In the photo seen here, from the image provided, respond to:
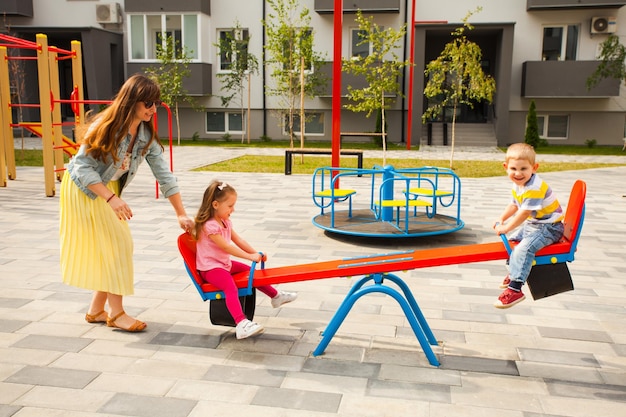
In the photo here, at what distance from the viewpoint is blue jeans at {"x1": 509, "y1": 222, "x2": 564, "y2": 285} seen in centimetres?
387

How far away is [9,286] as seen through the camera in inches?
219

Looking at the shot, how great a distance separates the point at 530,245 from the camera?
12.7 feet

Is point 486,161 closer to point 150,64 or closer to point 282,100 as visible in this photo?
point 282,100

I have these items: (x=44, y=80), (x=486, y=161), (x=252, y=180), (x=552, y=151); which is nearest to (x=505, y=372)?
(x=44, y=80)

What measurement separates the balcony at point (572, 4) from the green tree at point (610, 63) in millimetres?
1215

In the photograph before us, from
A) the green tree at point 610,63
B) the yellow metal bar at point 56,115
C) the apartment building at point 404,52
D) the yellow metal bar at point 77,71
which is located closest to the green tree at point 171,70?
the apartment building at point 404,52

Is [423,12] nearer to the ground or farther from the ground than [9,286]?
farther from the ground

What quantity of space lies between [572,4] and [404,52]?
6.61m

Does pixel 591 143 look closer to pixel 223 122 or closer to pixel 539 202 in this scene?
pixel 223 122

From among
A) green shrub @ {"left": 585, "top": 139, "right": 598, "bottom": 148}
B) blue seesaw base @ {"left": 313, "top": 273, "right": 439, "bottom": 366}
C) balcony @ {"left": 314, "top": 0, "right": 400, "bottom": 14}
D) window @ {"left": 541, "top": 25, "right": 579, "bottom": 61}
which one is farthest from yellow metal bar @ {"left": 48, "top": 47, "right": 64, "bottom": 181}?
green shrub @ {"left": 585, "top": 139, "right": 598, "bottom": 148}

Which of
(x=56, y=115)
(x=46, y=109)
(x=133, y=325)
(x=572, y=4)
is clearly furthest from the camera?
(x=572, y=4)

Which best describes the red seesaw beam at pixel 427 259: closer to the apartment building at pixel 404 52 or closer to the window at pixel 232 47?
the apartment building at pixel 404 52

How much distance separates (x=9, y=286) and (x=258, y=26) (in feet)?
77.4

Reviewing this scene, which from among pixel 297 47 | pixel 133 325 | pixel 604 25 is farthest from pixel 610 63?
pixel 133 325
